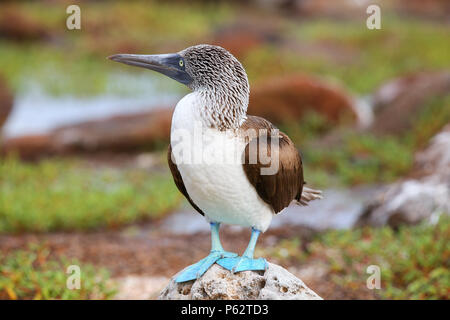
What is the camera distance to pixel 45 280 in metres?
4.06

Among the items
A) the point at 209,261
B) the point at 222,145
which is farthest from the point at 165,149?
the point at 222,145

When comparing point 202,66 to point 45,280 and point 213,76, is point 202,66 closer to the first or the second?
point 213,76

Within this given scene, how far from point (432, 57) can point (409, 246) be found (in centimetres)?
840

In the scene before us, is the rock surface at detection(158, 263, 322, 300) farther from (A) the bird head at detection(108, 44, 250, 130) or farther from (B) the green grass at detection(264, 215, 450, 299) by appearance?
(B) the green grass at detection(264, 215, 450, 299)

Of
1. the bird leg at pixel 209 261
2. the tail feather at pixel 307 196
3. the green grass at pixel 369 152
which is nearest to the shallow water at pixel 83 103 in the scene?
the green grass at pixel 369 152

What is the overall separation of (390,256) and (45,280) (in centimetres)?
249

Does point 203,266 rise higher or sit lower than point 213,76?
lower

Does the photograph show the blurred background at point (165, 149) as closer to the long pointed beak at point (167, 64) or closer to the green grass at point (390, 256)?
the green grass at point (390, 256)

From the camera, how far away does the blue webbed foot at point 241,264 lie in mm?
2836

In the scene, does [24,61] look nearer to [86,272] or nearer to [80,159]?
[80,159]

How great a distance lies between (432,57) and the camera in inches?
472

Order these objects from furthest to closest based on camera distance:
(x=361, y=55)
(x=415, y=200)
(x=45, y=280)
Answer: (x=361, y=55) → (x=415, y=200) → (x=45, y=280)

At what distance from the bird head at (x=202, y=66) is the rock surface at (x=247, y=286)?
881 millimetres

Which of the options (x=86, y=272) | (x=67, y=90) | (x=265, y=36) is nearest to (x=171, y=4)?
(x=265, y=36)
